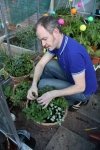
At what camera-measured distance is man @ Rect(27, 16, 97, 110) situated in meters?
1.84

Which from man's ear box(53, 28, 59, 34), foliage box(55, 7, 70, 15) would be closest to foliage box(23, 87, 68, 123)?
man's ear box(53, 28, 59, 34)

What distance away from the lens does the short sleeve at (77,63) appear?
189 centimetres

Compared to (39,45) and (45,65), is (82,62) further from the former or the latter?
(39,45)

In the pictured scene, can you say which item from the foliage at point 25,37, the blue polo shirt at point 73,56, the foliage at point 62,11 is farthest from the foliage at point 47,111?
the foliage at point 62,11

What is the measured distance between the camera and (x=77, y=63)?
189 cm

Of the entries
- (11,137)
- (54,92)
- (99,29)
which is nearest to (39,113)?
(54,92)

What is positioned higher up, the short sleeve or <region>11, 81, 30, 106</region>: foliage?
the short sleeve

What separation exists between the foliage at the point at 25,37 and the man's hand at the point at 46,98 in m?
1.27

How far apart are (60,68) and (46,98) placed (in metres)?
0.60

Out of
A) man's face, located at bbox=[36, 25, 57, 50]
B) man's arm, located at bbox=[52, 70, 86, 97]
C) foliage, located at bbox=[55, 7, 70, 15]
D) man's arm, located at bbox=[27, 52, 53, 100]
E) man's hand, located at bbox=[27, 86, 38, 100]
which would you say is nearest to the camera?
man's face, located at bbox=[36, 25, 57, 50]

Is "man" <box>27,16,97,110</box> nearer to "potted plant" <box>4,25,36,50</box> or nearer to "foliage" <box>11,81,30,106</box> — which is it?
"foliage" <box>11,81,30,106</box>

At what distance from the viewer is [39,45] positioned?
321 cm

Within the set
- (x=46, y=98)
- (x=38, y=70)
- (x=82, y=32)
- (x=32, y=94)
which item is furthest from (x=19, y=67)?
(x=82, y=32)

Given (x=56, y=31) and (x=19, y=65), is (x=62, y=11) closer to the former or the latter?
(x=19, y=65)
